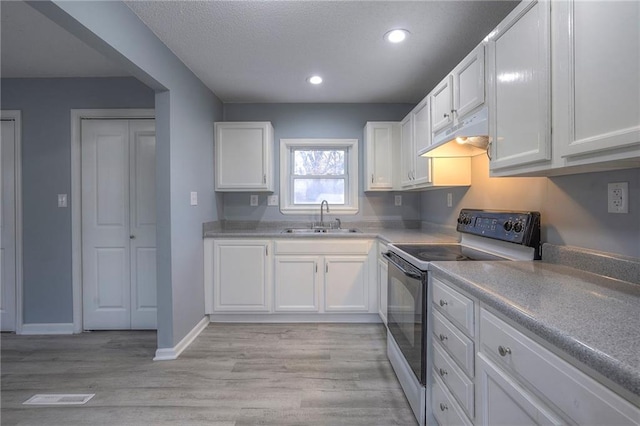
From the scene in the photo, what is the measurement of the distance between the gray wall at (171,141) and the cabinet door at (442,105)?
199 cm

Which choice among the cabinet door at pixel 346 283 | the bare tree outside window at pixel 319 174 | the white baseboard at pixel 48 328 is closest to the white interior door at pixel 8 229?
the white baseboard at pixel 48 328

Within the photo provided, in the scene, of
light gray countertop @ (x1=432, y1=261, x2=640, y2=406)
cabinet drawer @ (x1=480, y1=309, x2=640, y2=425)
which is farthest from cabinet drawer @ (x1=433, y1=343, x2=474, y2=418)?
light gray countertop @ (x1=432, y1=261, x2=640, y2=406)

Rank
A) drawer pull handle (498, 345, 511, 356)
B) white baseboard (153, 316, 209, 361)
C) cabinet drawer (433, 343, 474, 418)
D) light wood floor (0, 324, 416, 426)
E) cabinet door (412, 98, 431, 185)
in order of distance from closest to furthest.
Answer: drawer pull handle (498, 345, 511, 356) → cabinet drawer (433, 343, 474, 418) → light wood floor (0, 324, 416, 426) → white baseboard (153, 316, 209, 361) → cabinet door (412, 98, 431, 185)

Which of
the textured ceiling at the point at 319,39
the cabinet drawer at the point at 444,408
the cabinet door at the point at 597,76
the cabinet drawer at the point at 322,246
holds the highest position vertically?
the textured ceiling at the point at 319,39

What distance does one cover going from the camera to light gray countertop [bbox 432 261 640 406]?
562 millimetres

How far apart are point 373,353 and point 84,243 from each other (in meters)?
2.78

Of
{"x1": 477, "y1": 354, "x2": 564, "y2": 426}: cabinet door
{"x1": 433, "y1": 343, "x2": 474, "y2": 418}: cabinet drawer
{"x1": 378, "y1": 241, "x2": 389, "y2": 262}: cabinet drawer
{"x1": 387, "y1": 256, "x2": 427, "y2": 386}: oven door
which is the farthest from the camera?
{"x1": 378, "y1": 241, "x2": 389, "y2": 262}: cabinet drawer

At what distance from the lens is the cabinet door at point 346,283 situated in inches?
109

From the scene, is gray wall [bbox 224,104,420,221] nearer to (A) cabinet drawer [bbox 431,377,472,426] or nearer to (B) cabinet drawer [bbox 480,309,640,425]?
(A) cabinet drawer [bbox 431,377,472,426]

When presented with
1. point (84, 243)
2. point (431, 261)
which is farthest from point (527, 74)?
point (84, 243)

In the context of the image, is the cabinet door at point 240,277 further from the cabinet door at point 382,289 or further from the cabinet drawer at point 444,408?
the cabinet drawer at point 444,408

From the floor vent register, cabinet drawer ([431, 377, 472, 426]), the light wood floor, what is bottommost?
the floor vent register


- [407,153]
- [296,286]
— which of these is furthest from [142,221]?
[407,153]

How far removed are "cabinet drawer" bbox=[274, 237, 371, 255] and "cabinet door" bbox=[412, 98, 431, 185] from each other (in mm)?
801
